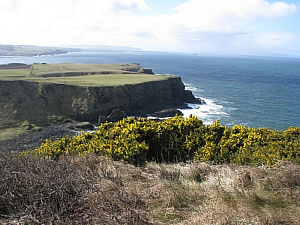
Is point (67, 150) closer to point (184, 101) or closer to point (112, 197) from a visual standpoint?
point (112, 197)

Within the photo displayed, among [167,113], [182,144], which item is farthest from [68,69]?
[182,144]

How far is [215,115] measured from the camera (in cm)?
4731

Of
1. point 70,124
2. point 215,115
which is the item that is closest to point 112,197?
point 70,124

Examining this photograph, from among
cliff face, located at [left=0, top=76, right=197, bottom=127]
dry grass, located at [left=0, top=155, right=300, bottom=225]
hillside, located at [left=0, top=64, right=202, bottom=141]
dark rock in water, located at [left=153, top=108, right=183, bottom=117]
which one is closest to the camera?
dry grass, located at [left=0, top=155, right=300, bottom=225]

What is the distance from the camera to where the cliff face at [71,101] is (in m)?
46.2

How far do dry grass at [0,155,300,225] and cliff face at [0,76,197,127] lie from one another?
40979 mm

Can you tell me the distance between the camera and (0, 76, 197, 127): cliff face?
4616cm

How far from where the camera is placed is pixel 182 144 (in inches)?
354

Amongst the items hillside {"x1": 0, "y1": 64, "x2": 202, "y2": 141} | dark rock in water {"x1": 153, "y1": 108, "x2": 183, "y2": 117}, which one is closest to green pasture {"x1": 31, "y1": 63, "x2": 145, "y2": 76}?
hillside {"x1": 0, "y1": 64, "x2": 202, "y2": 141}

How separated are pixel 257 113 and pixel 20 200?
50.7 meters

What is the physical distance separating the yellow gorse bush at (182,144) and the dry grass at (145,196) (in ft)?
3.73

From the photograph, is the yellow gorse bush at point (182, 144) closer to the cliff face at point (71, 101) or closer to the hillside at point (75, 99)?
the hillside at point (75, 99)

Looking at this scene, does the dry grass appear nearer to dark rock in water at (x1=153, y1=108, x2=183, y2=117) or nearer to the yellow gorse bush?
the yellow gorse bush

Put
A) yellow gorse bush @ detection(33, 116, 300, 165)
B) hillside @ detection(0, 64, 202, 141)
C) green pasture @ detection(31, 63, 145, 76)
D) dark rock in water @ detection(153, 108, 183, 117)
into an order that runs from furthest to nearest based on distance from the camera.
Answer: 1. green pasture @ detection(31, 63, 145, 76)
2. dark rock in water @ detection(153, 108, 183, 117)
3. hillside @ detection(0, 64, 202, 141)
4. yellow gorse bush @ detection(33, 116, 300, 165)
